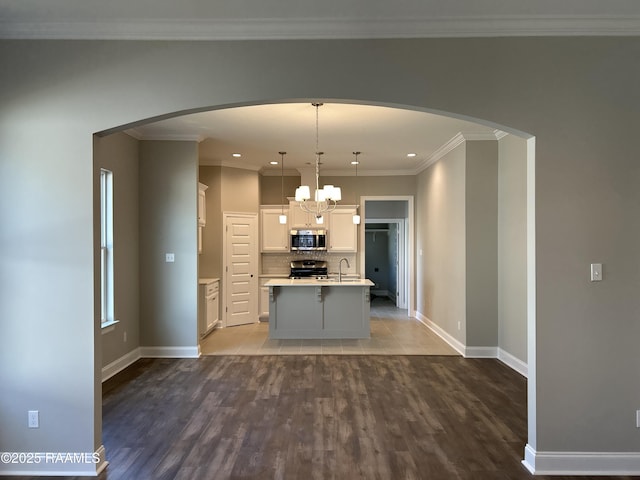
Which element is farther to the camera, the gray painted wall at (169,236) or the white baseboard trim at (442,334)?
the white baseboard trim at (442,334)

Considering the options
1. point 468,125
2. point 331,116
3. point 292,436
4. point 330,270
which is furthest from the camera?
point 330,270

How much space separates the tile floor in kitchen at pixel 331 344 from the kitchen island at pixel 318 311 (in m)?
0.16

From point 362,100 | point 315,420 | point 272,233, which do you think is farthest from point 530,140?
point 272,233

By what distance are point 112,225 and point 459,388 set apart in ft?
14.1

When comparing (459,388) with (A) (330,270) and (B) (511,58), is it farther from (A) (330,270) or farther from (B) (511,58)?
(A) (330,270)

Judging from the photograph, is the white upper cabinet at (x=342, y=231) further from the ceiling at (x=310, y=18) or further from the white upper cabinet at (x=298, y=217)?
the ceiling at (x=310, y=18)

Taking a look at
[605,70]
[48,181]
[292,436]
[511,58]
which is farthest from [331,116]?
[292,436]

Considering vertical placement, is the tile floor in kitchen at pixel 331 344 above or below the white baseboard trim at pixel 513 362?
below

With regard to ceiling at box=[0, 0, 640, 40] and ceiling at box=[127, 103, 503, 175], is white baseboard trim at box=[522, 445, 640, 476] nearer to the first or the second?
ceiling at box=[0, 0, 640, 40]

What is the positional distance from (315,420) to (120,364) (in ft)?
8.93

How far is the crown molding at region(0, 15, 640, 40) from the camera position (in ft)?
8.29

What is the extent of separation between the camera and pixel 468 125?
4734mm

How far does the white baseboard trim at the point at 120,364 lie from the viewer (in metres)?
4.34

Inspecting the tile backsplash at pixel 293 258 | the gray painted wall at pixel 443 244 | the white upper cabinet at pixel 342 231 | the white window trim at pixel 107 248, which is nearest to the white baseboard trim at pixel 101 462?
the white window trim at pixel 107 248
